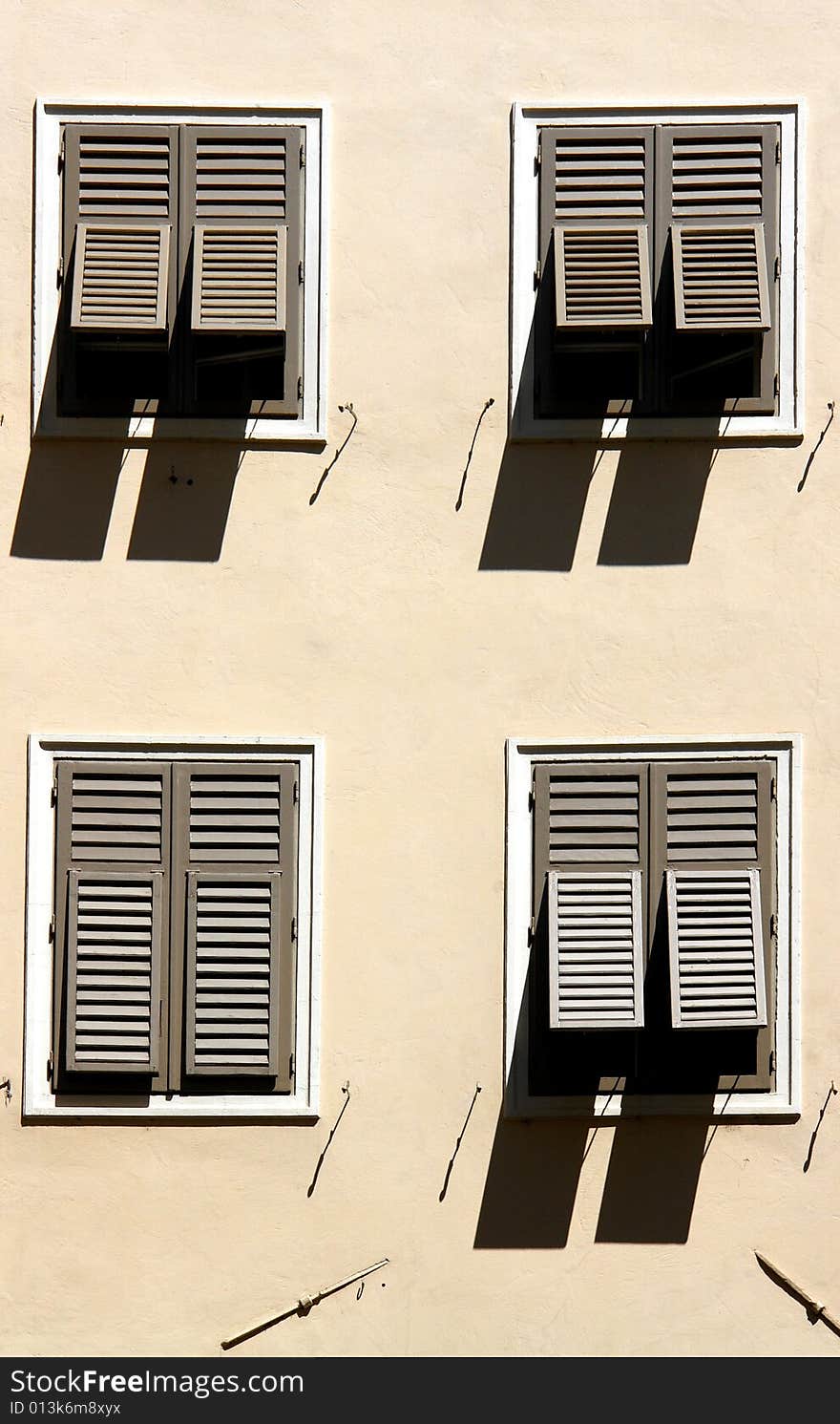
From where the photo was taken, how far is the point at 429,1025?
7.75 meters

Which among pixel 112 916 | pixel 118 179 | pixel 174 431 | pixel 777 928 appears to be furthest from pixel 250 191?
pixel 777 928

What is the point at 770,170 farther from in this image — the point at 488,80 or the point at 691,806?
the point at 691,806

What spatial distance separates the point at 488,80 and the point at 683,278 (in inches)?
62.7

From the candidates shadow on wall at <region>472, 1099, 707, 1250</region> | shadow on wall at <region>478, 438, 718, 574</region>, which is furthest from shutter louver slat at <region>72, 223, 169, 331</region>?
shadow on wall at <region>472, 1099, 707, 1250</region>

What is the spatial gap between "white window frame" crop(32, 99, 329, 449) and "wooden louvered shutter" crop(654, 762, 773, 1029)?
9.36 ft

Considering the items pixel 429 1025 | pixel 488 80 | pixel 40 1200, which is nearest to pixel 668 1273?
pixel 429 1025

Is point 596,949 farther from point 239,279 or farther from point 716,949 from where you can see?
point 239,279

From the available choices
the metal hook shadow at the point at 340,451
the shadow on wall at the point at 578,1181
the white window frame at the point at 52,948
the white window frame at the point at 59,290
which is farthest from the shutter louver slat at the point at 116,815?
the shadow on wall at the point at 578,1181

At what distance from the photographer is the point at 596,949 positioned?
24.6 feet

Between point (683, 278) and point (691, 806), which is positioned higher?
point (683, 278)

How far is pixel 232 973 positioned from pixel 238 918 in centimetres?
30

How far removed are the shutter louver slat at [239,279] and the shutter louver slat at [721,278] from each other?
2.16m

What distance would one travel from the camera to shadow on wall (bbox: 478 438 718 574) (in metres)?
7.86

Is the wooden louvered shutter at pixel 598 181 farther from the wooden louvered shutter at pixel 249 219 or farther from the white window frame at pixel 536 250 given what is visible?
the wooden louvered shutter at pixel 249 219
